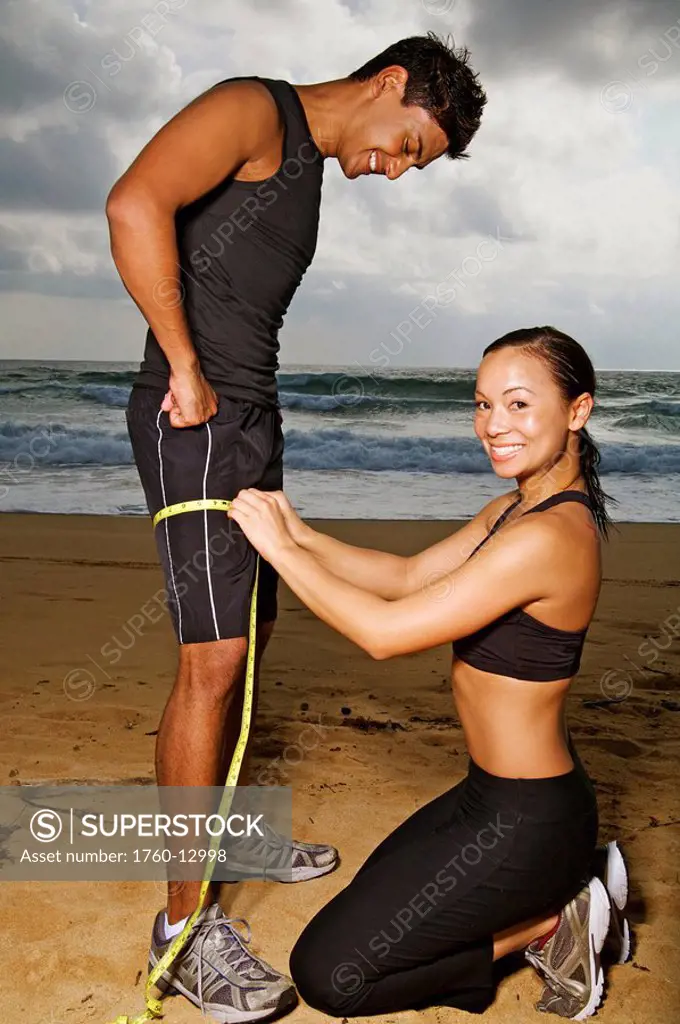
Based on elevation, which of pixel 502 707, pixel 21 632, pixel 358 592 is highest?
pixel 358 592

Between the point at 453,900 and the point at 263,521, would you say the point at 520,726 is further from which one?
the point at 263,521

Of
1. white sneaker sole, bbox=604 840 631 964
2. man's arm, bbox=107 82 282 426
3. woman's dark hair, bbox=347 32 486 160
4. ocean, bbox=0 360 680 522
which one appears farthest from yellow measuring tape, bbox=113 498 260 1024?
ocean, bbox=0 360 680 522

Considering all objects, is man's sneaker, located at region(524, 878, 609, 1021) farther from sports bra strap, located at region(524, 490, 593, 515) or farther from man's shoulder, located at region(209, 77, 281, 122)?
man's shoulder, located at region(209, 77, 281, 122)

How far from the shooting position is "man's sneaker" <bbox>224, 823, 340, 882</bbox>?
2.93 meters

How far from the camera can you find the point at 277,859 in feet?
9.75

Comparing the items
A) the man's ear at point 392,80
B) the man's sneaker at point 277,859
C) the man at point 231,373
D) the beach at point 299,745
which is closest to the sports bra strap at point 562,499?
the man at point 231,373

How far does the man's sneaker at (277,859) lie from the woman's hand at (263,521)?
3.90ft

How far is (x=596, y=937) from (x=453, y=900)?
0.39 meters

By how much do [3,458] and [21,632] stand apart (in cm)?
878

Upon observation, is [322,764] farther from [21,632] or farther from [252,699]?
[21,632]

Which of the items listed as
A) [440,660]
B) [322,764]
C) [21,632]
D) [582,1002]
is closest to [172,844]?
[582,1002]

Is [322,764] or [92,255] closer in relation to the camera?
[322,764]

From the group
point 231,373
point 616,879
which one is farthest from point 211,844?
point 231,373

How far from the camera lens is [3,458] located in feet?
45.0
